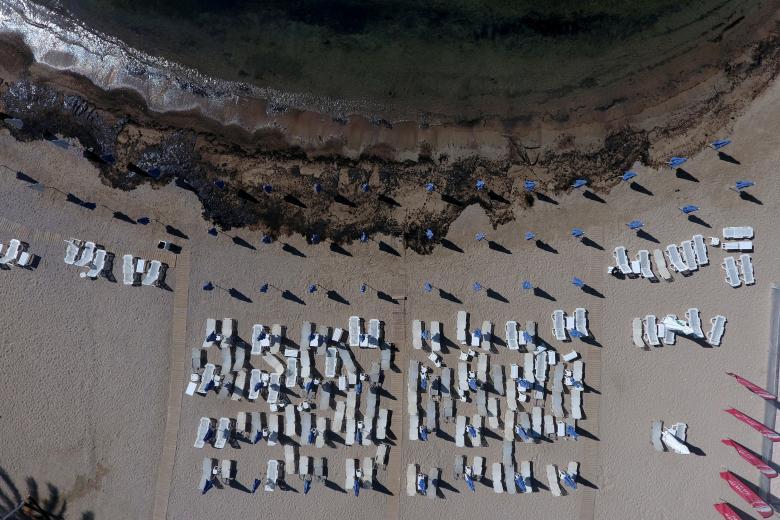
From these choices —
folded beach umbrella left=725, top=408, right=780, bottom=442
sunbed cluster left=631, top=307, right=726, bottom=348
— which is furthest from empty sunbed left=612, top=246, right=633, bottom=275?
folded beach umbrella left=725, top=408, right=780, bottom=442

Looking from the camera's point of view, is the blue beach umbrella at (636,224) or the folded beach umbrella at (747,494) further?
the blue beach umbrella at (636,224)

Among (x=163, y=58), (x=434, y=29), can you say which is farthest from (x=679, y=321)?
(x=163, y=58)

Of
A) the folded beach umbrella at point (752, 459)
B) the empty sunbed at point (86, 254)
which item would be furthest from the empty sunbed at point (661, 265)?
the empty sunbed at point (86, 254)

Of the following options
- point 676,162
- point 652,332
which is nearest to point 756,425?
point 652,332

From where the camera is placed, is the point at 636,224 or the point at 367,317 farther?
the point at 367,317

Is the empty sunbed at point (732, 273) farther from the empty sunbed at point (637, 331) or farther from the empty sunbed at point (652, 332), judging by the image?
the empty sunbed at point (637, 331)

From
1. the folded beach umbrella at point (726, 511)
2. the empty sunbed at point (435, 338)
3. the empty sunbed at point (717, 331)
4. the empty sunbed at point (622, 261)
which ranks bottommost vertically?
the folded beach umbrella at point (726, 511)

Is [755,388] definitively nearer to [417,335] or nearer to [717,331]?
[717,331]

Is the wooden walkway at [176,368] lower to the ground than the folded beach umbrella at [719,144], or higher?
lower
